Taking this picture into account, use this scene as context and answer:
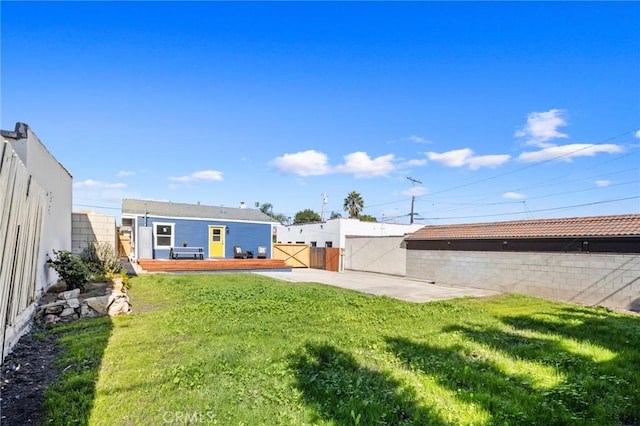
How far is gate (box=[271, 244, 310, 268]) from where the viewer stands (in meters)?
22.8

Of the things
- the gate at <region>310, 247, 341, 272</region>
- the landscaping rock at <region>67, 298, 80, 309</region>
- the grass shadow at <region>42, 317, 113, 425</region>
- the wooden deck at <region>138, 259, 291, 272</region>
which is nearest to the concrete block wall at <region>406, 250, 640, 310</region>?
the gate at <region>310, 247, 341, 272</region>

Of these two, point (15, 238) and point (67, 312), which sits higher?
point (15, 238)

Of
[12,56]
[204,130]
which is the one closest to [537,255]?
[204,130]

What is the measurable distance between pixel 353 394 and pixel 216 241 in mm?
18640

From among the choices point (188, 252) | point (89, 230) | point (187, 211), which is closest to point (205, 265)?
point (188, 252)

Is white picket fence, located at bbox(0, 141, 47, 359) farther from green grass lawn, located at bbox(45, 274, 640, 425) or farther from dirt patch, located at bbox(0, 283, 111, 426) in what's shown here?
green grass lawn, located at bbox(45, 274, 640, 425)

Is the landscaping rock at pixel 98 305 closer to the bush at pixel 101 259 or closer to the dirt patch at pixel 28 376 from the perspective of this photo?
the dirt patch at pixel 28 376

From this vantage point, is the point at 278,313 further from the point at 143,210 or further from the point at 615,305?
the point at 143,210

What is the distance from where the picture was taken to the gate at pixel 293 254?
22750 millimetres

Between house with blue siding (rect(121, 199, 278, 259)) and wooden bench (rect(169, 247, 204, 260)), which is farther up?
house with blue siding (rect(121, 199, 278, 259))

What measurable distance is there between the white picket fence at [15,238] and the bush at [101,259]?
257 inches

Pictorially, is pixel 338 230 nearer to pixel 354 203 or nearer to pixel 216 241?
pixel 216 241

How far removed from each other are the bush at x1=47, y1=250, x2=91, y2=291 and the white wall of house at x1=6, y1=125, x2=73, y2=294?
0.65ft

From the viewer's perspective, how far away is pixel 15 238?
350 centimetres
